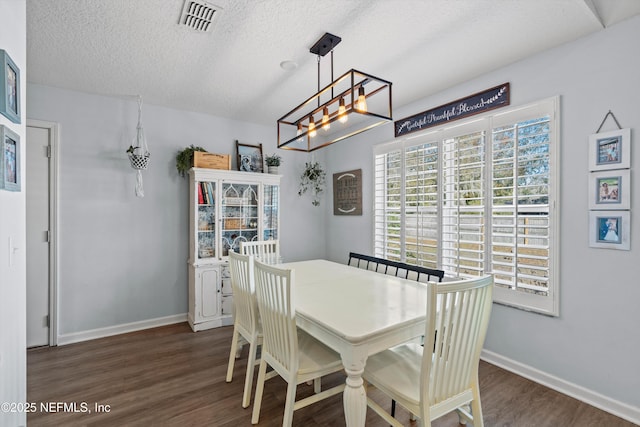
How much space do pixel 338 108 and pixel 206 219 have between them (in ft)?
6.70

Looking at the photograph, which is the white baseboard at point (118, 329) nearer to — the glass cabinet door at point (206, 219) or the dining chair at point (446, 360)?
the glass cabinet door at point (206, 219)

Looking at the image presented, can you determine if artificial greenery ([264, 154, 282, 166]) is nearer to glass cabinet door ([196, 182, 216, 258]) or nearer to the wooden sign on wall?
glass cabinet door ([196, 182, 216, 258])

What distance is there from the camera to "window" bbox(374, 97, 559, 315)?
7.42ft

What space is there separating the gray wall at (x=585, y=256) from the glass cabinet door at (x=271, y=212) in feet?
8.63

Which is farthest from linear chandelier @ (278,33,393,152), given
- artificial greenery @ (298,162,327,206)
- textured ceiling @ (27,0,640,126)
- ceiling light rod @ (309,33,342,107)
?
artificial greenery @ (298,162,327,206)

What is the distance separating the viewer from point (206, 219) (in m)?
3.50

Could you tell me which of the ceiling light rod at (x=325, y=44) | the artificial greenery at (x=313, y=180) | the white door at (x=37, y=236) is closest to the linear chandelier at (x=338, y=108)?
the ceiling light rod at (x=325, y=44)

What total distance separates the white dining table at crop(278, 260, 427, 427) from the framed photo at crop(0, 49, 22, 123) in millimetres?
1535

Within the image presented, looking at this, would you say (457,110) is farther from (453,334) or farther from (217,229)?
(217,229)


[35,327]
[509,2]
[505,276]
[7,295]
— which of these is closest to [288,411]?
[7,295]

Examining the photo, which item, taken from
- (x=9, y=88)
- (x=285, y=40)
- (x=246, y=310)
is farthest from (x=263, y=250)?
(x=9, y=88)

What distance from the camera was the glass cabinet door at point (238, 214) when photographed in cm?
362

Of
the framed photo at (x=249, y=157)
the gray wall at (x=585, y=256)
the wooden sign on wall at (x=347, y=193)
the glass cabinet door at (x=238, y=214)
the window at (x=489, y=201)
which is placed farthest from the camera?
the wooden sign on wall at (x=347, y=193)

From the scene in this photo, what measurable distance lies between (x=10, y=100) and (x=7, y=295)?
2.86ft
